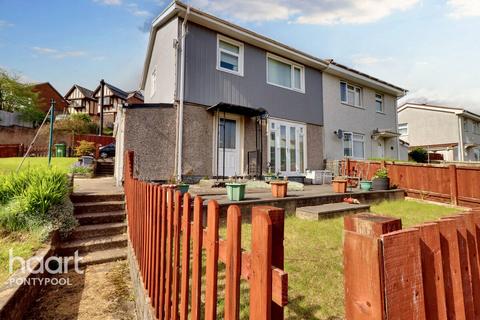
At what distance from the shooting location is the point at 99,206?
5.02 metres

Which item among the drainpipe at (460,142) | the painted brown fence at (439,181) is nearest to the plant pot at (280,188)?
the painted brown fence at (439,181)

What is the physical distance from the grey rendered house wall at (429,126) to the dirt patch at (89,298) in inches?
1291

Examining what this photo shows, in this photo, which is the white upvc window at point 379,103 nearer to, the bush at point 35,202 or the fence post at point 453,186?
the fence post at point 453,186

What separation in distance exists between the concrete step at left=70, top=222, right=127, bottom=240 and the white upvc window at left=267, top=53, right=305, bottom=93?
29.6ft

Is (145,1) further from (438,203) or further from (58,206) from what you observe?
(438,203)

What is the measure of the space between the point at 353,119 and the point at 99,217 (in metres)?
14.3

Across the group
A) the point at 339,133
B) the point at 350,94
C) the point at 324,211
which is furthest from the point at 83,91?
the point at 324,211

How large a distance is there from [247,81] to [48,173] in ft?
26.4

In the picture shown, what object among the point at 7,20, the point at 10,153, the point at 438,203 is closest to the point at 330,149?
the point at 438,203

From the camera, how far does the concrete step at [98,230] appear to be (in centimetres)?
426

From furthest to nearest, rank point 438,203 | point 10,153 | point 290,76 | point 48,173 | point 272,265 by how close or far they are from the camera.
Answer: point 10,153 → point 290,76 → point 438,203 → point 48,173 → point 272,265

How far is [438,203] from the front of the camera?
8.54 meters

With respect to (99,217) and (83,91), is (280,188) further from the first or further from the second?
(83,91)

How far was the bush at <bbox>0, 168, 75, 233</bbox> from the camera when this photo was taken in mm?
3854
